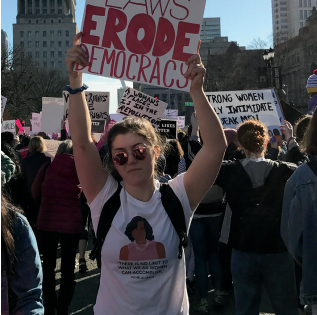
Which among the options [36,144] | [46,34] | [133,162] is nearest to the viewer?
[133,162]

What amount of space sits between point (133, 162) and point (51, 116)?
30.4 ft

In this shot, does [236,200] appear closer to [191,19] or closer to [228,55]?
[191,19]

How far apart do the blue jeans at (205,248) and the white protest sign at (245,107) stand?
2.99 meters

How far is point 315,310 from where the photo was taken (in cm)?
238

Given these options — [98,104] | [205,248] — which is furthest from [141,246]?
[98,104]

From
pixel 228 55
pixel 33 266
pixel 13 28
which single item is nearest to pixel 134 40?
pixel 33 266

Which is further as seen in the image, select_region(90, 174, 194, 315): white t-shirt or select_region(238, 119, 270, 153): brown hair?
select_region(238, 119, 270, 153): brown hair

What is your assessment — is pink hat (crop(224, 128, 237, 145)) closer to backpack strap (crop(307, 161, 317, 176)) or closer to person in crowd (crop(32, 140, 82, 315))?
person in crowd (crop(32, 140, 82, 315))

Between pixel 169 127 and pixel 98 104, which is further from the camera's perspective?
pixel 98 104

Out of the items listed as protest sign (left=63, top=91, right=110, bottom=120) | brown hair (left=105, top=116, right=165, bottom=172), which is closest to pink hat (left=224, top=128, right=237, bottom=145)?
brown hair (left=105, top=116, right=165, bottom=172)

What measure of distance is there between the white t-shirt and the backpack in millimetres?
22

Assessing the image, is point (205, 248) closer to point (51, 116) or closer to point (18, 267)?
point (18, 267)

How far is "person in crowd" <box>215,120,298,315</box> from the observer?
3414 mm

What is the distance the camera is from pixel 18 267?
68.7 inches
